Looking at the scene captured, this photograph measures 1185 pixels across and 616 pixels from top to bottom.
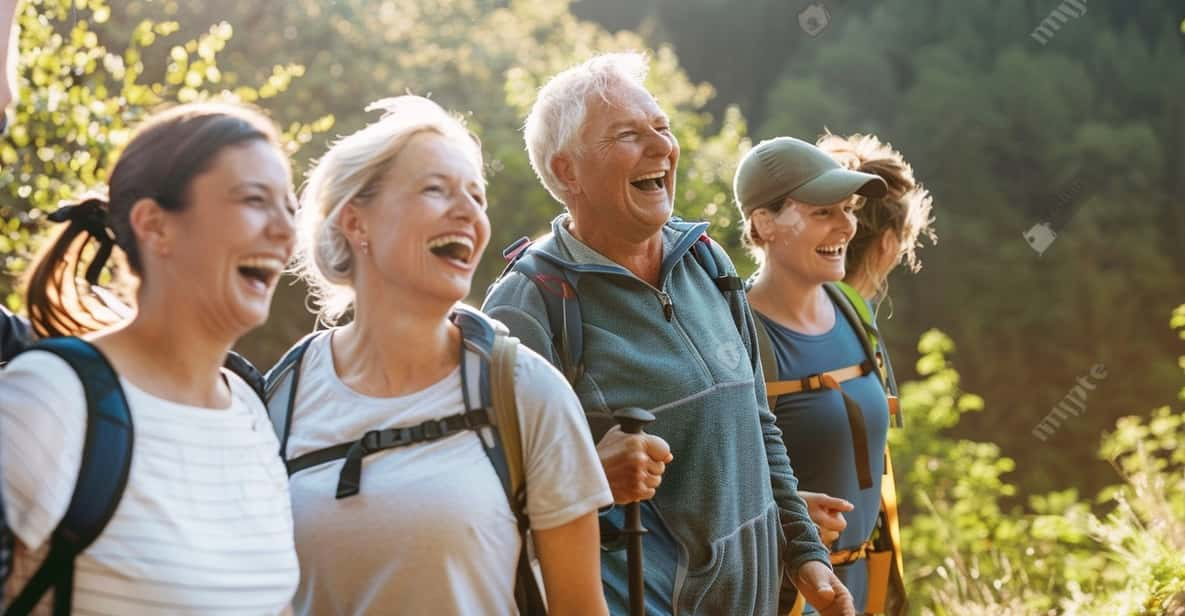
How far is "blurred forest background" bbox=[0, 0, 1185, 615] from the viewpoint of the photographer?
26.2 feet

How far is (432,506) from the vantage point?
2443mm

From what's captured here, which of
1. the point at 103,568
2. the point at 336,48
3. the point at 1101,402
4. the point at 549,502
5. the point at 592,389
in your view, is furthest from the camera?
the point at 1101,402

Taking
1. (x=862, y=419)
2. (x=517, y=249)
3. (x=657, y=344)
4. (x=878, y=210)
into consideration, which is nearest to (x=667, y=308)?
(x=657, y=344)

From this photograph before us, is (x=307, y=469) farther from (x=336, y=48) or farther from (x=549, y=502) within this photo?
(x=336, y=48)

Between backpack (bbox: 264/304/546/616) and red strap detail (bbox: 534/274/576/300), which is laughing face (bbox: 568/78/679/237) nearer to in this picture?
red strap detail (bbox: 534/274/576/300)

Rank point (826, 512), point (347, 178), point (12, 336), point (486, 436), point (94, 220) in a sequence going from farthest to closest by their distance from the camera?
1. point (826, 512)
2. point (347, 178)
3. point (486, 436)
4. point (12, 336)
5. point (94, 220)

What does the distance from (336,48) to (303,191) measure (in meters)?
21.3

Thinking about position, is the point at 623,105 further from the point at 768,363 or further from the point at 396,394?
the point at 396,394

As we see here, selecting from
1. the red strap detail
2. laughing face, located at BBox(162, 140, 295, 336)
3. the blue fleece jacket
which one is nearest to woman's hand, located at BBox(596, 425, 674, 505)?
the blue fleece jacket

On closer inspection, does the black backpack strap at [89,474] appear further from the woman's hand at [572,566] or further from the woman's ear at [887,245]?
the woman's ear at [887,245]

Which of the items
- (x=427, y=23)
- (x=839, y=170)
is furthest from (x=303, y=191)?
(x=427, y=23)

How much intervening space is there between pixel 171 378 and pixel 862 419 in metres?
2.65

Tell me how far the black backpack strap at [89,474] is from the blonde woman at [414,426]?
0.53m

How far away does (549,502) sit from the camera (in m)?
2.51
